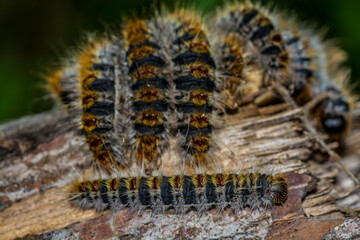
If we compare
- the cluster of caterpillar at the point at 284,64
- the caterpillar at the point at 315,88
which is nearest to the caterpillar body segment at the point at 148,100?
the cluster of caterpillar at the point at 284,64

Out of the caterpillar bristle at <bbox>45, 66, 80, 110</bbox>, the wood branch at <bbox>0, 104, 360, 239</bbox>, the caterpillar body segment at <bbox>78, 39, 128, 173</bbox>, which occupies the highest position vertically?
the caterpillar bristle at <bbox>45, 66, 80, 110</bbox>

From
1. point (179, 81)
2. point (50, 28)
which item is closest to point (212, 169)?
point (179, 81)

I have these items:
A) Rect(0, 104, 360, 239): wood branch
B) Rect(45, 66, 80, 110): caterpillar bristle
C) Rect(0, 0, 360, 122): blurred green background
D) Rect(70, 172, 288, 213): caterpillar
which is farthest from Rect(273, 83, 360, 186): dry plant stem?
Rect(45, 66, 80, 110): caterpillar bristle

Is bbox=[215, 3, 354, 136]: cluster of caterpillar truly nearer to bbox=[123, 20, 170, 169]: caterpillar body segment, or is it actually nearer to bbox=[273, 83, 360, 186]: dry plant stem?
bbox=[273, 83, 360, 186]: dry plant stem

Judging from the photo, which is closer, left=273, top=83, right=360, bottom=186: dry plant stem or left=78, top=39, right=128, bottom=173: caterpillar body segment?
left=78, top=39, right=128, bottom=173: caterpillar body segment

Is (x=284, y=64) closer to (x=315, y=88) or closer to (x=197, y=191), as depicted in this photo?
(x=315, y=88)

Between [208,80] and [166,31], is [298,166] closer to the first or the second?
[208,80]

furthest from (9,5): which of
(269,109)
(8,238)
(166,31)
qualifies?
(269,109)
